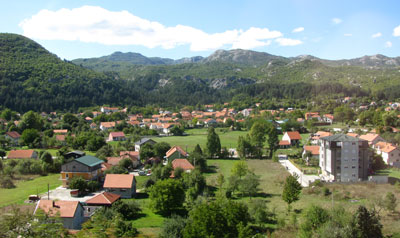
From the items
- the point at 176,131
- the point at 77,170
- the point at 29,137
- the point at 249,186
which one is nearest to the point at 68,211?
the point at 77,170

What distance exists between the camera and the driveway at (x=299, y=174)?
25.7 m

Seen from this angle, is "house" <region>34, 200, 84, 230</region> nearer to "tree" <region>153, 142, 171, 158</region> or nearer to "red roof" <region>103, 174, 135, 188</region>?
"red roof" <region>103, 174, 135, 188</region>

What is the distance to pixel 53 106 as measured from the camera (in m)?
87.8

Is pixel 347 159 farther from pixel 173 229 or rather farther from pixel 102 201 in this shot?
pixel 102 201

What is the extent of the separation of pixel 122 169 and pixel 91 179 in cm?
337

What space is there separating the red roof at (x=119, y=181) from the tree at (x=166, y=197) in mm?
3637

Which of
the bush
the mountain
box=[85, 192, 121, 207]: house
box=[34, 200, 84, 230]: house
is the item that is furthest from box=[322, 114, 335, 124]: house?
the mountain

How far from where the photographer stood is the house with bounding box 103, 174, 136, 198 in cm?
2273

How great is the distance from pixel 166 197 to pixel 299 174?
14.9 meters

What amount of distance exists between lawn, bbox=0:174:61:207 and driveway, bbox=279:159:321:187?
66.4 feet

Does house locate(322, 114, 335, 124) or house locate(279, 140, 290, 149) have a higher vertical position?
house locate(322, 114, 335, 124)

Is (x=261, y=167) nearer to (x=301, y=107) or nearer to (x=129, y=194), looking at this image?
(x=129, y=194)

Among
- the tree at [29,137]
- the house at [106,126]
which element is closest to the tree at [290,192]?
the tree at [29,137]

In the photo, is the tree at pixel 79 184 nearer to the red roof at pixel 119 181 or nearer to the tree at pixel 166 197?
the red roof at pixel 119 181
